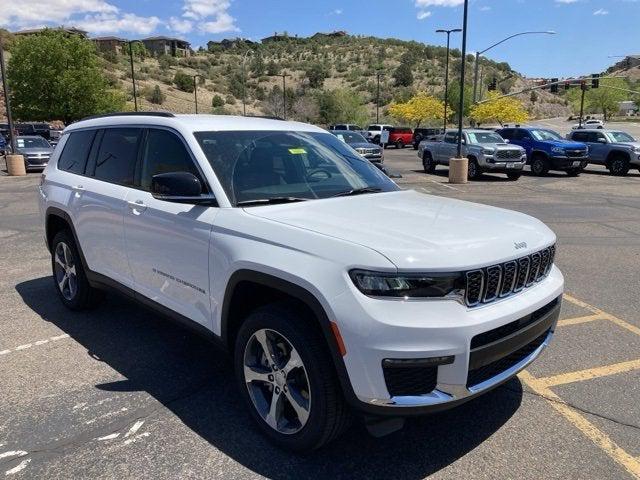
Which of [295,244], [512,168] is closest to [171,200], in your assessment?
[295,244]

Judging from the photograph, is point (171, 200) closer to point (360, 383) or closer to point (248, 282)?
point (248, 282)

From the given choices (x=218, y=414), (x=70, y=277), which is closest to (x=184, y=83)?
(x=70, y=277)

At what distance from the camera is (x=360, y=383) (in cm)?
257

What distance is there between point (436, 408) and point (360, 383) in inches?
15.3

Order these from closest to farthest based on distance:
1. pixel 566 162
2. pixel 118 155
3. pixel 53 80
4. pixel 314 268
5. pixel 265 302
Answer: pixel 314 268, pixel 265 302, pixel 118 155, pixel 566 162, pixel 53 80

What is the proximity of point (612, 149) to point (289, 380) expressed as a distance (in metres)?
24.0

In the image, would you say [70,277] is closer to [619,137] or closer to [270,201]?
[270,201]

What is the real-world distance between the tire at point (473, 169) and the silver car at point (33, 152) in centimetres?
1719

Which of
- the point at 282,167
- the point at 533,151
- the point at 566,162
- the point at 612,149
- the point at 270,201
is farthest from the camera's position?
the point at 612,149

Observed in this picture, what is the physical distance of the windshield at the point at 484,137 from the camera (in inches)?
826

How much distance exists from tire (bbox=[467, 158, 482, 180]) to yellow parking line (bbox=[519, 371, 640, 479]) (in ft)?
57.1

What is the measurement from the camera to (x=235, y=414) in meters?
3.48

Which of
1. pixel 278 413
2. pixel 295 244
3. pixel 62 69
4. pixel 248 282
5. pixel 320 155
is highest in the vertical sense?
pixel 62 69

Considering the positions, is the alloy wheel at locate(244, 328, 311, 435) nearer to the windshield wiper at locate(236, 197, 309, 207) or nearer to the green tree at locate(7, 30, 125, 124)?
the windshield wiper at locate(236, 197, 309, 207)
